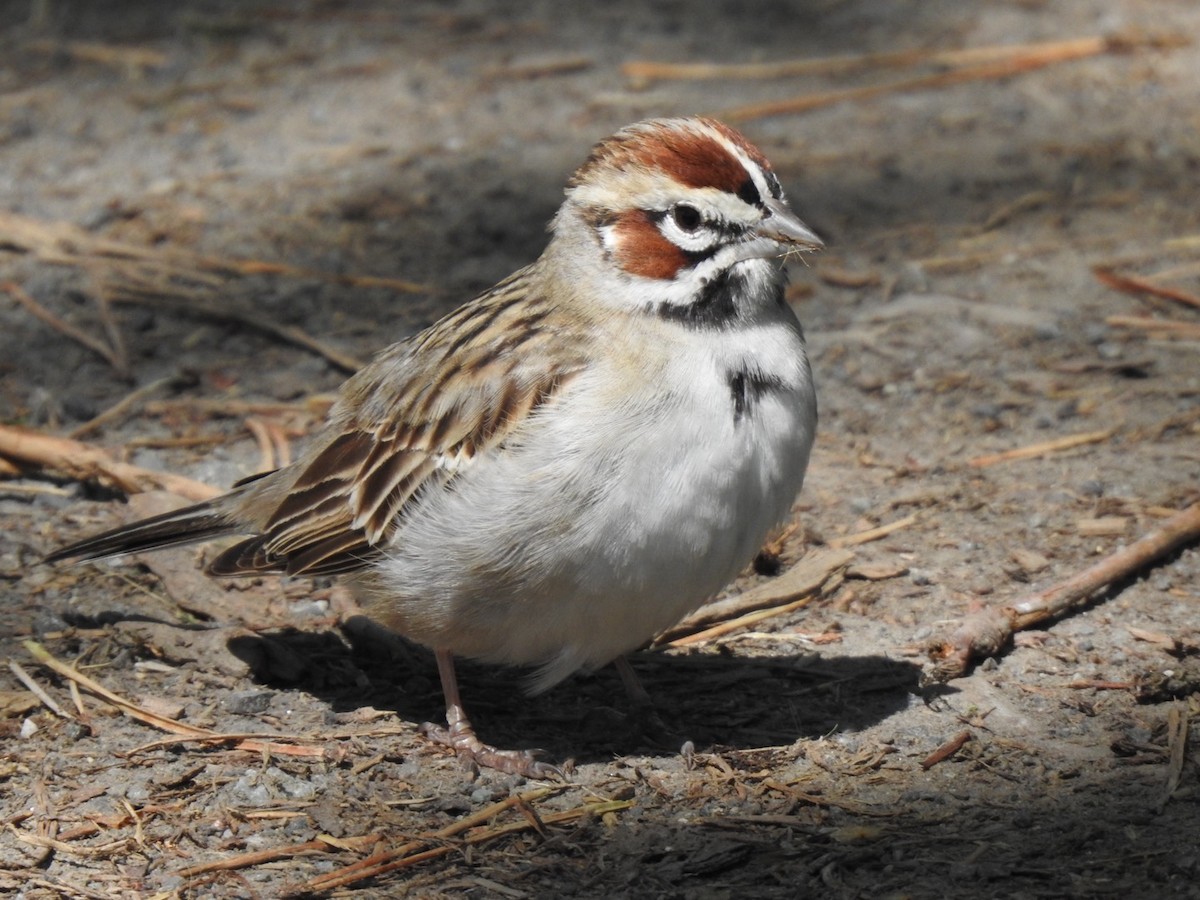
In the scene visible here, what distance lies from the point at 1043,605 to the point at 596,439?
1590mm

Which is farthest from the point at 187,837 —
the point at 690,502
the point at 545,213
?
the point at 545,213

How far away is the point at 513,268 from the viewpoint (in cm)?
707

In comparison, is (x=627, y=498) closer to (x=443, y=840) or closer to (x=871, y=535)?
(x=443, y=840)

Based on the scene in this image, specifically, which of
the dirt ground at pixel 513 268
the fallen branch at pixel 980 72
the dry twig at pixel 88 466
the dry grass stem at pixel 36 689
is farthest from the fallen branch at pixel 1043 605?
the fallen branch at pixel 980 72

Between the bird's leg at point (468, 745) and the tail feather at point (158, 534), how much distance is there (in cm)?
83

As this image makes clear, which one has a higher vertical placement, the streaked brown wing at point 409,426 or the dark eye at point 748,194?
the dark eye at point 748,194

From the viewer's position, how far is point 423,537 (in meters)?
4.39

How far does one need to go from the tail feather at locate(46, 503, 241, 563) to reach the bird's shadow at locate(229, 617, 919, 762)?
348 millimetres

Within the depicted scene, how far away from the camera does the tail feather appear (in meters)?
→ 4.83

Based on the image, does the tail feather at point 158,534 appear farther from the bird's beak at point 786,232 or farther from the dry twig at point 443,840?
the bird's beak at point 786,232

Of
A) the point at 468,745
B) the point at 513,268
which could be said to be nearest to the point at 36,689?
the point at 468,745

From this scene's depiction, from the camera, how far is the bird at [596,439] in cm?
401

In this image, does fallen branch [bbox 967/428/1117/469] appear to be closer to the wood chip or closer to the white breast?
the wood chip

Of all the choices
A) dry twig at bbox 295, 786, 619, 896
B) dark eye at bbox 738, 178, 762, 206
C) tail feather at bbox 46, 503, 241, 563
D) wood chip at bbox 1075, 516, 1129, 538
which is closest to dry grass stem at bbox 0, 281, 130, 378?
tail feather at bbox 46, 503, 241, 563
